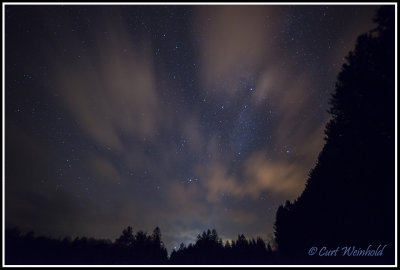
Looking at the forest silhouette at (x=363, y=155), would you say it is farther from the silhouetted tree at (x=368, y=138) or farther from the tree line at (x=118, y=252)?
the tree line at (x=118, y=252)

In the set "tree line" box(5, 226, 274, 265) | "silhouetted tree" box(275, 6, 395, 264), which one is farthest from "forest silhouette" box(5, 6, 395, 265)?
"tree line" box(5, 226, 274, 265)

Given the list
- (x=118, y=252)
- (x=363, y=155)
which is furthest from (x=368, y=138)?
(x=118, y=252)

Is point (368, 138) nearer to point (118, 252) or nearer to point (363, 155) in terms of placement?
point (363, 155)

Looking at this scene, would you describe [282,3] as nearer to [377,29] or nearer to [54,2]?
[377,29]

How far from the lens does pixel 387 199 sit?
405 inches

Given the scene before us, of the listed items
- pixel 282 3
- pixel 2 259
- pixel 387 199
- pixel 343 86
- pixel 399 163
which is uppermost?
pixel 282 3

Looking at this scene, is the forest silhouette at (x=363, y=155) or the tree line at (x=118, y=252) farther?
the tree line at (x=118, y=252)

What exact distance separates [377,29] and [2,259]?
21808mm

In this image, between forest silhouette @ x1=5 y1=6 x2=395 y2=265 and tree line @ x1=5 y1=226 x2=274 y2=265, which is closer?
forest silhouette @ x1=5 y1=6 x2=395 y2=265

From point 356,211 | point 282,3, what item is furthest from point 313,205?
point 282,3

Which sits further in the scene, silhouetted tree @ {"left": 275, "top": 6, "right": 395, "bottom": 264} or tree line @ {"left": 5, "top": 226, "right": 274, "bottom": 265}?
tree line @ {"left": 5, "top": 226, "right": 274, "bottom": 265}

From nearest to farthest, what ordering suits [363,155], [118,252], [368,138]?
1. [368,138]
2. [363,155]
3. [118,252]

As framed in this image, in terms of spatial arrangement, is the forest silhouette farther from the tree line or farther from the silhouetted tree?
the tree line

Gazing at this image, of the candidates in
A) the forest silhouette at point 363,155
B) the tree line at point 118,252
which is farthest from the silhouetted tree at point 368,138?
the tree line at point 118,252
